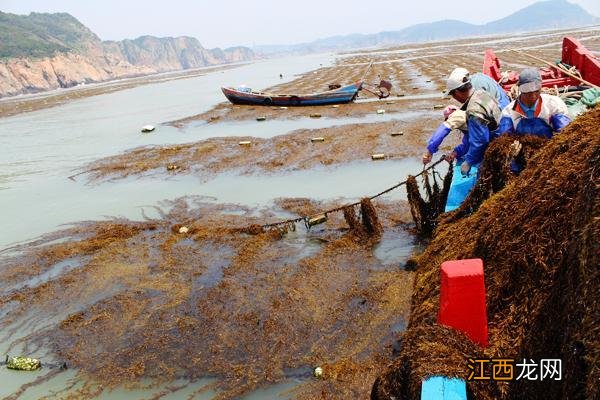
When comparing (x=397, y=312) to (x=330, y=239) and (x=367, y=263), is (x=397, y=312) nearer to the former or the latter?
(x=367, y=263)

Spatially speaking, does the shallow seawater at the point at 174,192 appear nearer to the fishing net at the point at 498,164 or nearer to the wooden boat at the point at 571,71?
the wooden boat at the point at 571,71

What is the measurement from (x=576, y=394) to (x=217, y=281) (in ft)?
20.2

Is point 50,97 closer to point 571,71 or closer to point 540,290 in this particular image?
point 571,71

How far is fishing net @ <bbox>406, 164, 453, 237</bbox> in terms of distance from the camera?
23.3ft

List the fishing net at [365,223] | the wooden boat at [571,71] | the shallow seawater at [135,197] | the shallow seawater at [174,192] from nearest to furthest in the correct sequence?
the shallow seawater at [135,197]
the fishing net at [365,223]
the wooden boat at [571,71]
the shallow seawater at [174,192]

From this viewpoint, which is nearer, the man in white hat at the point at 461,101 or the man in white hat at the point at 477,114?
the man in white hat at the point at 477,114

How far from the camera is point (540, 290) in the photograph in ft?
9.05

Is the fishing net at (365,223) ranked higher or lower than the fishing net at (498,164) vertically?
lower

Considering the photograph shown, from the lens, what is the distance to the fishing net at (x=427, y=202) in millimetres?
7102

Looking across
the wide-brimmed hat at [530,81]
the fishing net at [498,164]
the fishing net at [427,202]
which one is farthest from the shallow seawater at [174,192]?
the wide-brimmed hat at [530,81]

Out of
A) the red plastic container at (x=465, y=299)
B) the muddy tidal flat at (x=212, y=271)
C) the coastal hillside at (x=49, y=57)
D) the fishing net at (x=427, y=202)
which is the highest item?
the coastal hillside at (x=49, y=57)

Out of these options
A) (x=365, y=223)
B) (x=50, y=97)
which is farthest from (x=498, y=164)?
(x=50, y=97)

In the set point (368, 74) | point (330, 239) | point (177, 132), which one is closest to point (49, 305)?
point (330, 239)

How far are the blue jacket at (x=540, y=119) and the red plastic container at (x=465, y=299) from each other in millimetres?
2864
